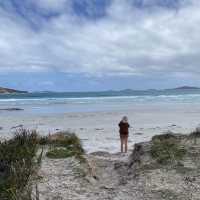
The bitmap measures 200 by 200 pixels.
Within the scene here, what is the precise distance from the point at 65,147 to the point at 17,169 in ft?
12.4

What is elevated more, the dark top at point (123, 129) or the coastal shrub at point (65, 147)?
the dark top at point (123, 129)

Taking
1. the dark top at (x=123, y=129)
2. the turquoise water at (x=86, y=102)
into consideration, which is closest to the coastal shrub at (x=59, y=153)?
the dark top at (x=123, y=129)

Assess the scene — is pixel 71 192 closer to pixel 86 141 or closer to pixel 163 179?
pixel 163 179

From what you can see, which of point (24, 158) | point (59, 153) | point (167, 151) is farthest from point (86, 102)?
point (24, 158)

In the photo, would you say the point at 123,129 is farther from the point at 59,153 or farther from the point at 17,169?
the point at 17,169

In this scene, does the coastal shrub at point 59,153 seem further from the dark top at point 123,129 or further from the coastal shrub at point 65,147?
the dark top at point 123,129

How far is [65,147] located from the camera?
977cm

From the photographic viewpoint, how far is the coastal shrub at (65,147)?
8.78m

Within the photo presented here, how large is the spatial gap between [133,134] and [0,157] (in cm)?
1039

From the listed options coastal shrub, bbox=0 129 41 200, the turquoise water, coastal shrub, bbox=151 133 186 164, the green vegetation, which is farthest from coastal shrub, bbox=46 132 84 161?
the turquoise water

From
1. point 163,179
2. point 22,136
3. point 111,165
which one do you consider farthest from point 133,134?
point 163,179

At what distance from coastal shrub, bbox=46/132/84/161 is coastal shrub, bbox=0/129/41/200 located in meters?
0.61

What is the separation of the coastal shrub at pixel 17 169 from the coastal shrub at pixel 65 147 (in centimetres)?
61

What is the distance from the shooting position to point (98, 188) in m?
6.95
